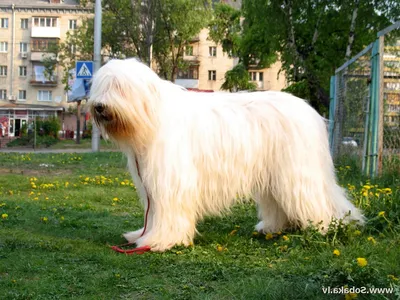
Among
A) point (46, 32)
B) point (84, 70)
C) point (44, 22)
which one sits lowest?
point (84, 70)

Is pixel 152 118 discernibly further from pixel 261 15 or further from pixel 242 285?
pixel 261 15

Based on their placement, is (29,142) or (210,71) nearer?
(29,142)

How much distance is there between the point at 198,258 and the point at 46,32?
60412mm

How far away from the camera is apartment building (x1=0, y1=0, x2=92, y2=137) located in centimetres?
6041

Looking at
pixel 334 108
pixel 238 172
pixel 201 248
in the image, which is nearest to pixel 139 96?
pixel 238 172

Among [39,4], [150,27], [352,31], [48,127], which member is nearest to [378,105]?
[352,31]

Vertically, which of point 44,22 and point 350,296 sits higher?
point 44,22

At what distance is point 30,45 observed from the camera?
6062cm

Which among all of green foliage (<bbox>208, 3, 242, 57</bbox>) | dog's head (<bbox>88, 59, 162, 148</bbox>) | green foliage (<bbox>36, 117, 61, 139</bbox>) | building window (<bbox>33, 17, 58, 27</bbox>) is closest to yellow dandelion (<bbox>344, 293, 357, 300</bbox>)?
dog's head (<bbox>88, 59, 162, 148</bbox>)

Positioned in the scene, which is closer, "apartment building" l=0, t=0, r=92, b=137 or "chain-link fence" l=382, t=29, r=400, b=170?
"chain-link fence" l=382, t=29, r=400, b=170

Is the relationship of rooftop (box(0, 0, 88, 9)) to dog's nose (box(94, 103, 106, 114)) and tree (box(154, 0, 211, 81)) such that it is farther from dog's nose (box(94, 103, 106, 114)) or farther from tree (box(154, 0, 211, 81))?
dog's nose (box(94, 103, 106, 114))

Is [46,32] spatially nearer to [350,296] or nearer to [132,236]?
[132,236]

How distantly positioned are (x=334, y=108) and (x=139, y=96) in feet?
24.6

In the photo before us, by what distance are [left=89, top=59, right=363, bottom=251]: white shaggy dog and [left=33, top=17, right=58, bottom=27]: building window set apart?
5973 cm
